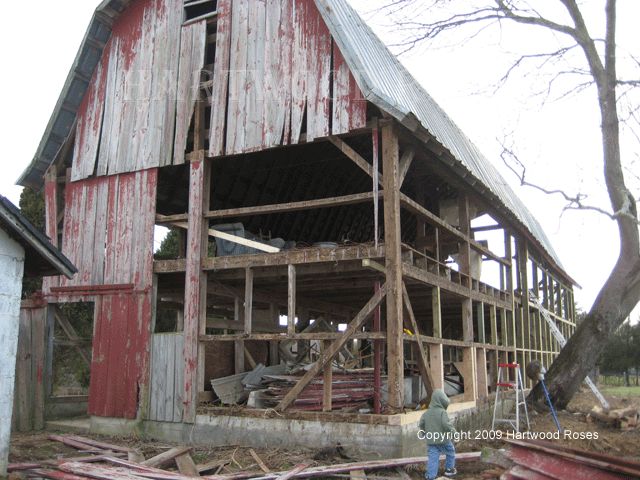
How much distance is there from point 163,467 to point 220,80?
24.6 feet

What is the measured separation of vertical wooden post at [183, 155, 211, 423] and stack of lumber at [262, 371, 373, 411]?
4.59ft

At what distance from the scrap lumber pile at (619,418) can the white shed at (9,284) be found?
13.9 m

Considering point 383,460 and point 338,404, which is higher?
point 338,404

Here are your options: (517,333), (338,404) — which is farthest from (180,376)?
(517,333)

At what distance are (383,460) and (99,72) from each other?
34.9 ft

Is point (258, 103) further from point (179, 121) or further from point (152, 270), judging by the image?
point (152, 270)

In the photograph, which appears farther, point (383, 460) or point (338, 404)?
point (338, 404)

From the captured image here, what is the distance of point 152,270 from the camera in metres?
13.1

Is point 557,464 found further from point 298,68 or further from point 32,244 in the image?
point 298,68

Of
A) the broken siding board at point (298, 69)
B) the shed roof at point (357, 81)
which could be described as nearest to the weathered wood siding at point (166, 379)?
the broken siding board at point (298, 69)

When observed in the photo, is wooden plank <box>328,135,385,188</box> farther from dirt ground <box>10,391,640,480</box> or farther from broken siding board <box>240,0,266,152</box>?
dirt ground <box>10,391,640,480</box>

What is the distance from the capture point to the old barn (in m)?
11.3

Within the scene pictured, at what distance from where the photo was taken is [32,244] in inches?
371

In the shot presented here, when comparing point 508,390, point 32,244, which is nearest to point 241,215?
point 32,244
